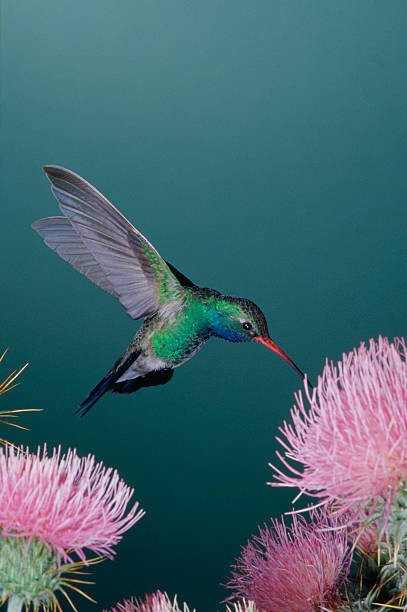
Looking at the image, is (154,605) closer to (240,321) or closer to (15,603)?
(15,603)

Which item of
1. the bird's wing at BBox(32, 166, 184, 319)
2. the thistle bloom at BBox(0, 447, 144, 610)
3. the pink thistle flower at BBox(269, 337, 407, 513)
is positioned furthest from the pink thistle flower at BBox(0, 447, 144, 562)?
the bird's wing at BBox(32, 166, 184, 319)

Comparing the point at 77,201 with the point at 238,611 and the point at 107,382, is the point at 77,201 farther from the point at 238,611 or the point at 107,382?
the point at 238,611

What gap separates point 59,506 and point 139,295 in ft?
2.53

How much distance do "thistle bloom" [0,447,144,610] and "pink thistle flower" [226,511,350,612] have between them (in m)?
0.25

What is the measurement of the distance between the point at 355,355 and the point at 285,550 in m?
0.35

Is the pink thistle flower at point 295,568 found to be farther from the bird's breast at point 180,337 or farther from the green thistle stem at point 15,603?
the bird's breast at point 180,337

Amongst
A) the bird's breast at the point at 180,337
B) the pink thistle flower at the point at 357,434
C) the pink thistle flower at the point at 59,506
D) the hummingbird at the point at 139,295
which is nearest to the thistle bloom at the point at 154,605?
the pink thistle flower at the point at 59,506

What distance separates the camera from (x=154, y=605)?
69cm

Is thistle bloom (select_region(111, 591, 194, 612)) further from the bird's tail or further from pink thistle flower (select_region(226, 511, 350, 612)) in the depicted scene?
the bird's tail

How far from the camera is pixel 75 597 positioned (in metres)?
3.36

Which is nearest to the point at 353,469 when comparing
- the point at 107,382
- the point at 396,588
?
the point at 396,588

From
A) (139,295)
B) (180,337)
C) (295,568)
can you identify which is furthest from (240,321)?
(295,568)

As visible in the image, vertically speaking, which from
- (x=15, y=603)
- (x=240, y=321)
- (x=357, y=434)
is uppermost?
(x=240, y=321)

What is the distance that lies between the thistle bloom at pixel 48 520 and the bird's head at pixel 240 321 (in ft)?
1.73
